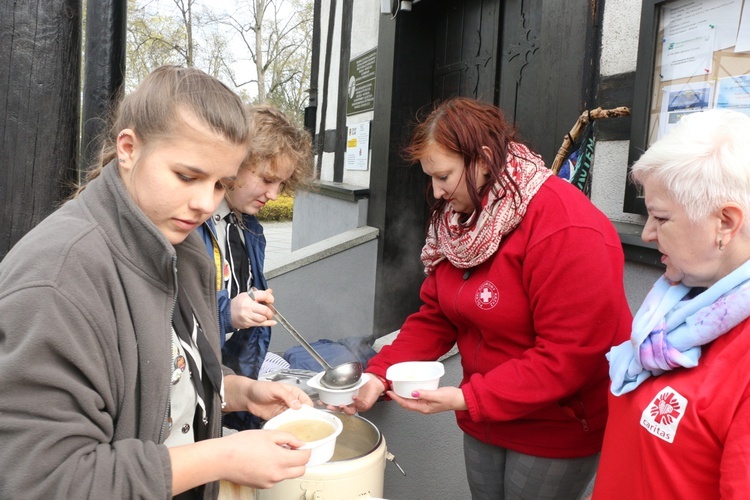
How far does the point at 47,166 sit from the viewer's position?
2.06 metres

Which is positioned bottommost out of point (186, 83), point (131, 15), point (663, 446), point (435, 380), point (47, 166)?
point (435, 380)

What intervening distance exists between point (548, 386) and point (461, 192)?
68 cm

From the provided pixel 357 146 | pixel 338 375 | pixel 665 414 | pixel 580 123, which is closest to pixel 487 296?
pixel 338 375

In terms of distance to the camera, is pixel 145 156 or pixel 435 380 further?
pixel 435 380

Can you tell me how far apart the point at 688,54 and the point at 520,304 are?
4.81ft

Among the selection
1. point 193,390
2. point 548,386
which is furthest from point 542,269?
point 193,390

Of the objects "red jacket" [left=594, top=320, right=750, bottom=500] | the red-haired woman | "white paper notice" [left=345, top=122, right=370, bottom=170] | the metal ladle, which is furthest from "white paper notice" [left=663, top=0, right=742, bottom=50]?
"white paper notice" [left=345, top=122, right=370, bottom=170]

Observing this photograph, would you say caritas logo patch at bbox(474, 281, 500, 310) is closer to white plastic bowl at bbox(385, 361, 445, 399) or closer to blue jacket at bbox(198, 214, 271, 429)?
white plastic bowl at bbox(385, 361, 445, 399)

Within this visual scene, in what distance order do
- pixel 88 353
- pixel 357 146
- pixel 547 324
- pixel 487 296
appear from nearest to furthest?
1. pixel 88 353
2. pixel 547 324
3. pixel 487 296
4. pixel 357 146

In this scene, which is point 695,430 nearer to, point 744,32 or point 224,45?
point 744,32

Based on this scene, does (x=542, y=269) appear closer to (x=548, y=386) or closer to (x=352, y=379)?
(x=548, y=386)

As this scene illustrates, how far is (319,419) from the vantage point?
170cm

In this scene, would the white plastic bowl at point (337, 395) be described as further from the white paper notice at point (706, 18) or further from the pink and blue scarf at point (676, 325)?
the white paper notice at point (706, 18)

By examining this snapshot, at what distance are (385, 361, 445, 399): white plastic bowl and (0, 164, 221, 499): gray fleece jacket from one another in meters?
0.96
